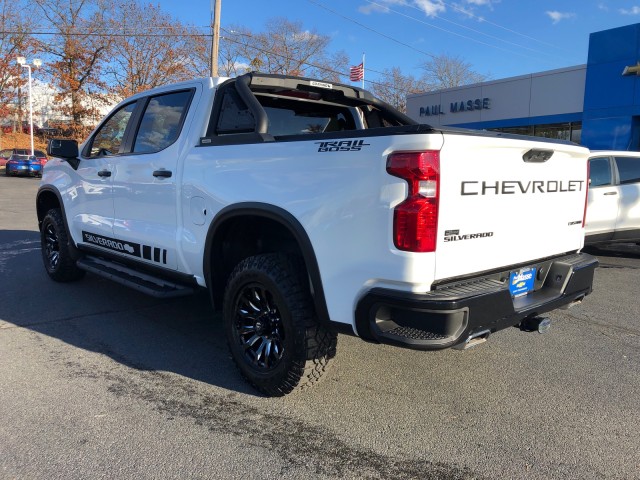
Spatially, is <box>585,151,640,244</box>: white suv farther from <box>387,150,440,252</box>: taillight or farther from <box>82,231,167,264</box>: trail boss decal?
<box>82,231,167,264</box>: trail boss decal

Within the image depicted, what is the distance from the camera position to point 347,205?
2.73 metres

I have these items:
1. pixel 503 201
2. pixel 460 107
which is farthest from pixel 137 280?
pixel 460 107

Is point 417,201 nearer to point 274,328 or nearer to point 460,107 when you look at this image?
point 274,328

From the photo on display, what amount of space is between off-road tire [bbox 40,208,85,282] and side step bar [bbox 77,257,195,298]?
0.68m

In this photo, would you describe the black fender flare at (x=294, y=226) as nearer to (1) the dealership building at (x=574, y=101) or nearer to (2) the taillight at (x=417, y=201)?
(2) the taillight at (x=417, y=201)

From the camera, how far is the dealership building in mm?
17562

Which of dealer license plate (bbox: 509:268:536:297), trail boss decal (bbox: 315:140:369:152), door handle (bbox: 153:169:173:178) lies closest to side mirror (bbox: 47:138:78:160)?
door handle (bbox: 153:169:173:178)

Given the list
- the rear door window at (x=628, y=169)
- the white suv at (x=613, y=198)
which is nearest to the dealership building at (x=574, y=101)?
the rear door window at (x=628, y=169)

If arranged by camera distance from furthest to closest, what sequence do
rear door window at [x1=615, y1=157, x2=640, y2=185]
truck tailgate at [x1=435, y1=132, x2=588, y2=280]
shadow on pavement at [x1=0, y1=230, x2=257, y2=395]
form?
rear door window at [x1=615, y1=157, x2=640, y2=185]
shadow on pavement at [x1=0, y1=230, x2=257, y2=395]
truck tailgate at [x1=435, y1=132, x2=588, y2=280]

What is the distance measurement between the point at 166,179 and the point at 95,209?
149cm

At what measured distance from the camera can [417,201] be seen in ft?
8.28

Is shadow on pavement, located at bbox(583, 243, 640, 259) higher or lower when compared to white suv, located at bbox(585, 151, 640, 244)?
lower

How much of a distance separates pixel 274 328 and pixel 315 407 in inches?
22.0

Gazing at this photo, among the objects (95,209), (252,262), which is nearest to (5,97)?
(95,209)
